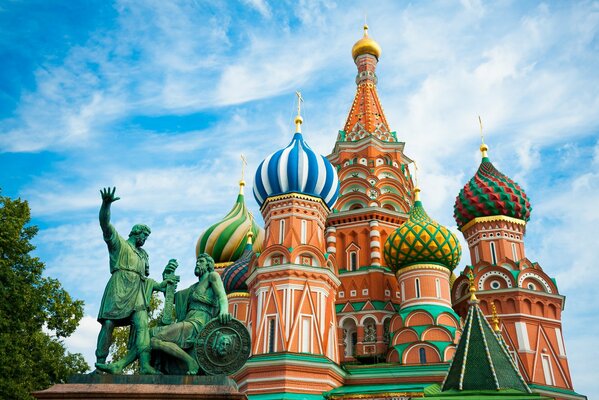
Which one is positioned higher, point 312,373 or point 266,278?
point 266,278

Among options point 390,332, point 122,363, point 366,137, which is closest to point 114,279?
point 122,363

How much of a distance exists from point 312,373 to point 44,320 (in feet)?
27.5

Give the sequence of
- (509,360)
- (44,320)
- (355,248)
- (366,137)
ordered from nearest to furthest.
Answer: (509,360), (44,320), (355,248), (366,137)

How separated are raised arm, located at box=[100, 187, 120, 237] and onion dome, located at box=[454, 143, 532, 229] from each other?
65.8 feet

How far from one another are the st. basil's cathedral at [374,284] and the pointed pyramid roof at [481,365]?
833 millimetres

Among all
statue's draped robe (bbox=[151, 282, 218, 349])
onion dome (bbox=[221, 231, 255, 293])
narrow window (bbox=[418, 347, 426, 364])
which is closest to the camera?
statue's draped robe (bbox=[151, 282, 218, 349])

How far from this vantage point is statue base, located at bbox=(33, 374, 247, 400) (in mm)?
6805

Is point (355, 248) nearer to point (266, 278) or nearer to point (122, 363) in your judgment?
point (266, 278)

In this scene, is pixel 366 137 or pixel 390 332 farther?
pixel 366 137

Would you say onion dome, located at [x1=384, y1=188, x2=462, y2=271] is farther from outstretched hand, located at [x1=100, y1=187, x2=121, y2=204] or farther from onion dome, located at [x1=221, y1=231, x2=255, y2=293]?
outstretched hand, located at [x1=100, y1=187, x2=121, y2=204]

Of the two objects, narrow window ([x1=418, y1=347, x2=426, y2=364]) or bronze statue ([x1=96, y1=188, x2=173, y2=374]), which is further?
narrow window ([x1=418, y1=347, x2=426, y2=364])

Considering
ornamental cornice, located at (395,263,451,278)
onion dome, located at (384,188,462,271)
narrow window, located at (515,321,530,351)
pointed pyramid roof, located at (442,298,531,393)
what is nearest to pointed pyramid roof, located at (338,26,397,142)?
onion dome, located at (384,188,462,271)

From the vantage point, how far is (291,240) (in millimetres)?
21656

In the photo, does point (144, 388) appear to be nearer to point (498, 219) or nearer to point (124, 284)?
point (124, 284)
